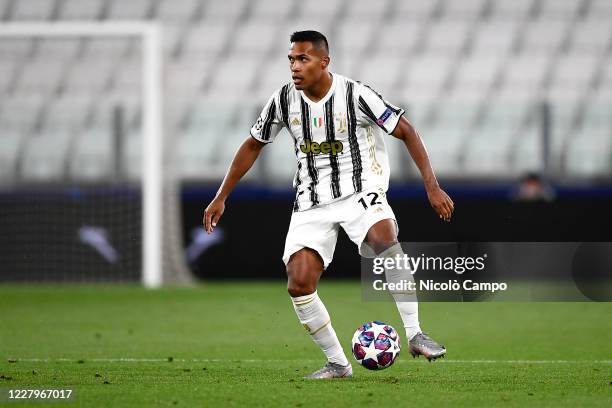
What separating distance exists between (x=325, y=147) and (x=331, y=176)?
6.3 inches

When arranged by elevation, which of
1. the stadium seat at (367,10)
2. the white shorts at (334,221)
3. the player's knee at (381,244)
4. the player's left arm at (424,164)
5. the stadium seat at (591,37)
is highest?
the stadium seat at (367,10)

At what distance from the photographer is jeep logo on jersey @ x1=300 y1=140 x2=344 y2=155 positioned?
21.5ft

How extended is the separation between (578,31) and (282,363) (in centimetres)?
1725

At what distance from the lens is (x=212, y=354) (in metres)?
8.11

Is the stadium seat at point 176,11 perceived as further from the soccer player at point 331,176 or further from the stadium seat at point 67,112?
the soccer player at point 331,176

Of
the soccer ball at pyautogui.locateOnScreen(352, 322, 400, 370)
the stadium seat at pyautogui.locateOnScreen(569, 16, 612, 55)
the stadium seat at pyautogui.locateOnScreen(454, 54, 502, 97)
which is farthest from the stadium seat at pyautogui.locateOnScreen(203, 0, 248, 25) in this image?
the soccer ball at pyautogui.locateOnScreen(352, 322, 400, 370)

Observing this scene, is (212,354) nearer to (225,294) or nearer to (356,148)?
(356,148)

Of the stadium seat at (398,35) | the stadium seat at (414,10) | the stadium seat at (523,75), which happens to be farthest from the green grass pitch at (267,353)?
the stadium seat at (414,10)

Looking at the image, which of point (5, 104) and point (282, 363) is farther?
point (5, 104)

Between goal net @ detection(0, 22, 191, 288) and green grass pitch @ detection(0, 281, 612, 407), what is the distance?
117 cm

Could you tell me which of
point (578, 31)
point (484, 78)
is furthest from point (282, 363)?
point (578, 31)

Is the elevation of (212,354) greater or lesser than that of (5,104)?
lesser

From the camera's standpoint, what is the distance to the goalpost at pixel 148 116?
48.6ft

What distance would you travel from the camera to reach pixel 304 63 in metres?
6.44
